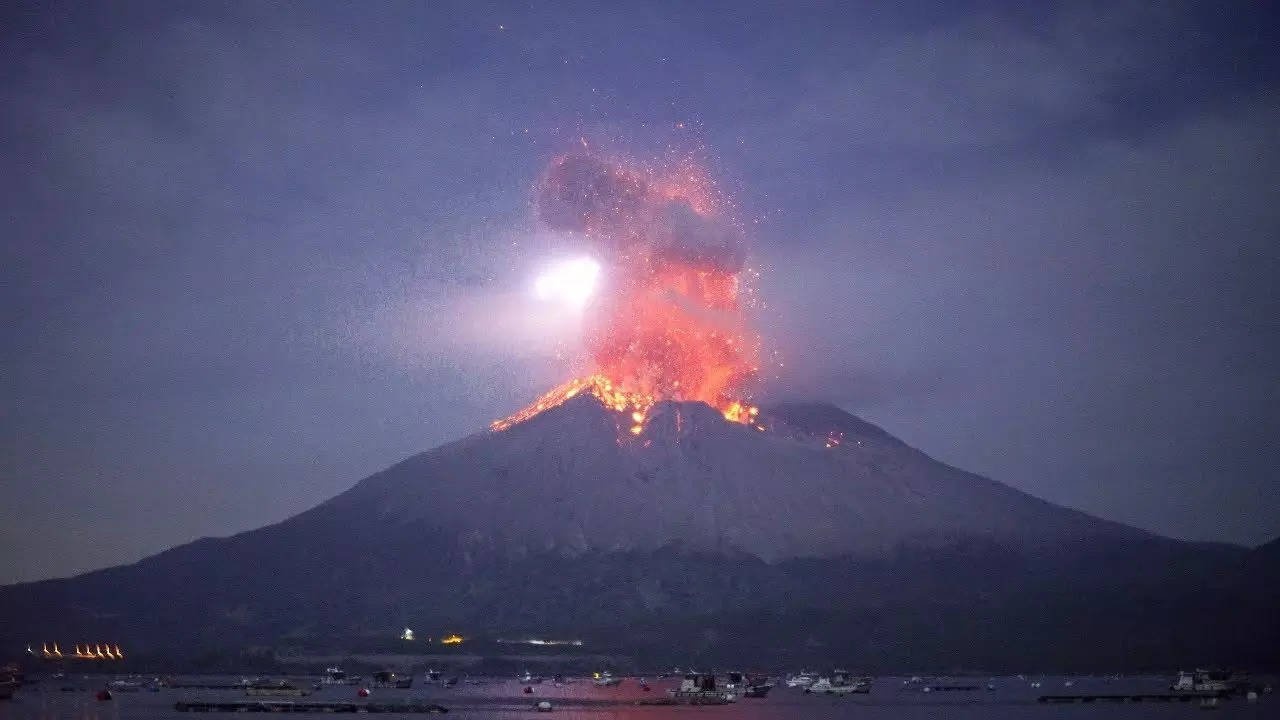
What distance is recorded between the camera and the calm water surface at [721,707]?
5217 inches

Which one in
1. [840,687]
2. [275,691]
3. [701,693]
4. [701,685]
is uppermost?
[840,687]

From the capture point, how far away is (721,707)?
497 ft

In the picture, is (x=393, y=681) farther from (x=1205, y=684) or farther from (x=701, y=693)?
(x=1205, y=684)

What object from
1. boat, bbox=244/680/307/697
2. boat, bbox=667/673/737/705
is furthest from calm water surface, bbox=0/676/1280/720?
boat, bbox=667/673/737/705

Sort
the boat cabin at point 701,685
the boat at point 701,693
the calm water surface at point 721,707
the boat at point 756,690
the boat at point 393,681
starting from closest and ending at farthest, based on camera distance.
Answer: the calm water surface at point 721,707, the boat at point 701,693, the boat cabin at point 701,685, the boat at point 756,690, the boat at point 393,681

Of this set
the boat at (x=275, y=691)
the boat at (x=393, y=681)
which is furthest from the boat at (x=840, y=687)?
the boat at (x=275, y=691)

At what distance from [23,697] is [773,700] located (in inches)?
3291

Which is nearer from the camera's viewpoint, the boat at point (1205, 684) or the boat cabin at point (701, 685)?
the boat cabin at point (701, 685)

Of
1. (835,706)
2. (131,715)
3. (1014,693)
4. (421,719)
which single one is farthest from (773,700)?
(131,715)

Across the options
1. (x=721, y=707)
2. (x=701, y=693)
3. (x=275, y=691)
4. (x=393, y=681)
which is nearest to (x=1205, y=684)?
(x=701, y=693)

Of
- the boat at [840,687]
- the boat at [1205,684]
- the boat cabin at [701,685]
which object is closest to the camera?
the boat cabin at [701,685]

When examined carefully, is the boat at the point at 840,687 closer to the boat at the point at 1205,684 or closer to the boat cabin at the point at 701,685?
the boat cabin at the point at 701,685

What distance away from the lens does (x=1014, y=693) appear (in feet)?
595

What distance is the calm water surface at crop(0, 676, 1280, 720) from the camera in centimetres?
13250
